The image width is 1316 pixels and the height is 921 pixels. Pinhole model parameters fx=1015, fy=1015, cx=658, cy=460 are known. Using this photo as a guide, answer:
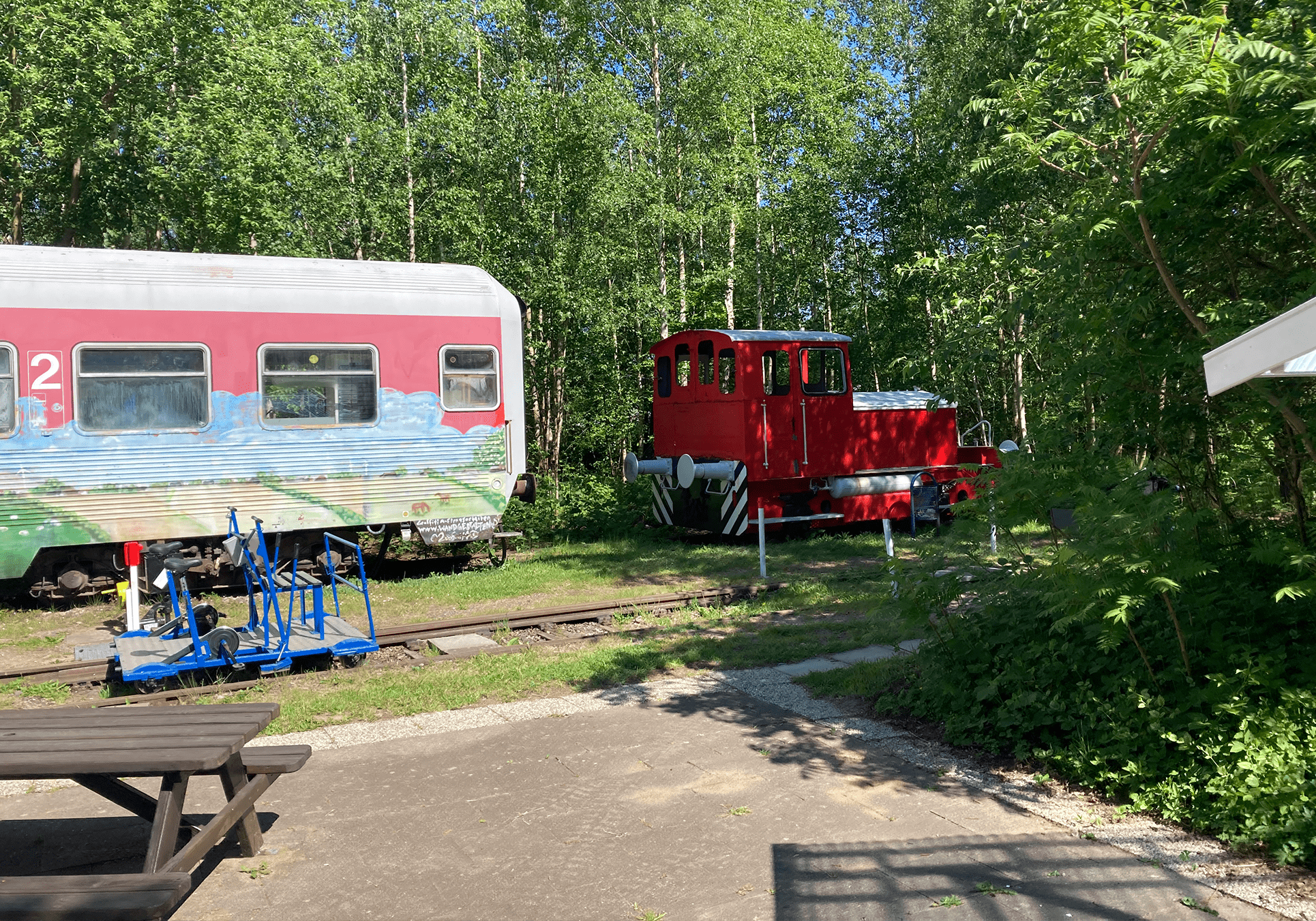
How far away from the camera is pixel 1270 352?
3238 mm

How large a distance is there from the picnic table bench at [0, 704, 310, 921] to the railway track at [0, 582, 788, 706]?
278 centimetres

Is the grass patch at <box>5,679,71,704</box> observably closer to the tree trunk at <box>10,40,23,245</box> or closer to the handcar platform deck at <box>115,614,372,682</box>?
the handcar platform deck at <box>115,614,372,682</box>

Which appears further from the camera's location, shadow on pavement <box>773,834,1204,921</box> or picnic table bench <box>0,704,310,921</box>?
shadow on pavement <box>773,834,1204,921</box>

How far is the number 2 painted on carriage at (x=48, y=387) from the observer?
10164 millimetres

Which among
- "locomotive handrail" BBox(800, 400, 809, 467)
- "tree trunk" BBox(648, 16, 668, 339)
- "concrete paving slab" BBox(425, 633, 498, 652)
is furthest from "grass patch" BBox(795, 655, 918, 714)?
"tree trunk" BBox(648, 16, 668, 339)

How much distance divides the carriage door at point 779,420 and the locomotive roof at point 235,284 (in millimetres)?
3990

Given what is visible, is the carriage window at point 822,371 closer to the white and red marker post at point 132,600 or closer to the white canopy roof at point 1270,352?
the white and red marker post at point 132,600

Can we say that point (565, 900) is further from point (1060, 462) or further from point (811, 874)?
point (1060, 462)

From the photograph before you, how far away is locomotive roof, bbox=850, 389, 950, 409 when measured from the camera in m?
15.9

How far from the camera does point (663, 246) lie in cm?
2245

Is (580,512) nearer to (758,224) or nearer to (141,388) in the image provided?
(141,388)

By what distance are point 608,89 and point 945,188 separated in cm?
739

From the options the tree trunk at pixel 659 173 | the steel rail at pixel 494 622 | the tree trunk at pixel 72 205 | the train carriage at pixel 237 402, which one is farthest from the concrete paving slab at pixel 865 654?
the tree trunk at pixel 72 205

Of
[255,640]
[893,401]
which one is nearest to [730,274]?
[893,401]
